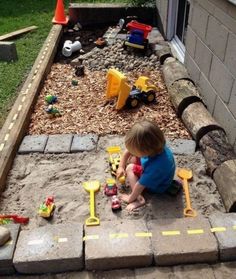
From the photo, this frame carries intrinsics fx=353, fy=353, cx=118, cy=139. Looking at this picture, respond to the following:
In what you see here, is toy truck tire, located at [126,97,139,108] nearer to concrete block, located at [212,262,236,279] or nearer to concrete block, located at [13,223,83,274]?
concrete block, located at [13,223,83,274]

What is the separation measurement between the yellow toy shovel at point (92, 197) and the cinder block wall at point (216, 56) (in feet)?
4.60

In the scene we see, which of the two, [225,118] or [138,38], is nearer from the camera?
[225,118]

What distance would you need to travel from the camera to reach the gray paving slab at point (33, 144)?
3.61 metres

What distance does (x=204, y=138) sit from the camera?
3484 mm

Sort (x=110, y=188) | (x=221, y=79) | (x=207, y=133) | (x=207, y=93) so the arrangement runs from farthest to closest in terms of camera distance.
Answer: (x=207, y=93), (x=221, y=79), (x=207, y=133), (x=110, y=188)

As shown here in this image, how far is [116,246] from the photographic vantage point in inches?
97.2

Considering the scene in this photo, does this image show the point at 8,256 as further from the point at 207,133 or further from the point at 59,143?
the point at 207,133

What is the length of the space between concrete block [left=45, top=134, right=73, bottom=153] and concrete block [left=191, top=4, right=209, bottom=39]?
2002mm

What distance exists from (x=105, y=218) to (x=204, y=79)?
7.25ft

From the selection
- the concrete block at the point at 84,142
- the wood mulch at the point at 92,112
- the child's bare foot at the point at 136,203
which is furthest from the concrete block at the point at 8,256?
the wood mulch at the point at 92,112

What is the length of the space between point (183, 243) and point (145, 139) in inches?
31.7

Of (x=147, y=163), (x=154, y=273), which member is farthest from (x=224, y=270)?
(x=147, y=163)

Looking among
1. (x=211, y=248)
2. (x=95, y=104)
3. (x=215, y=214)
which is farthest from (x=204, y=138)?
(x=95, y=104)

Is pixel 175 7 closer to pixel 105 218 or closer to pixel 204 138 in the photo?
pixel 204 138
